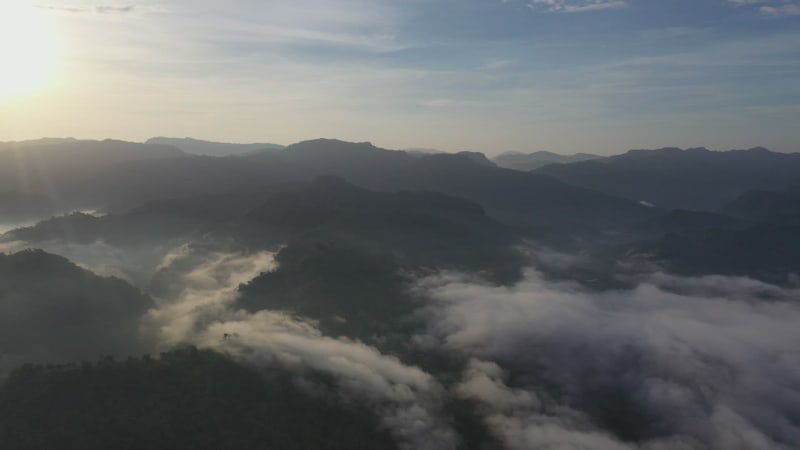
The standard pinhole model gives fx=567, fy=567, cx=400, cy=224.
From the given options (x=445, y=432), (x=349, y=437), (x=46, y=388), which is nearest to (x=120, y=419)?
(x=46, y=388)

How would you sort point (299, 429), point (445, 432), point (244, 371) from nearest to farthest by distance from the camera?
→ point (299, 429) < point (244, 371) < point (445, 432)

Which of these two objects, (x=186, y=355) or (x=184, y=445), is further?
(x=186, y=355)

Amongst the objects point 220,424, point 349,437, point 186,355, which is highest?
point 186,355

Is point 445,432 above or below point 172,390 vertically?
below

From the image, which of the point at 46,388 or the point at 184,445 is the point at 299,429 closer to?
the point at 184,445

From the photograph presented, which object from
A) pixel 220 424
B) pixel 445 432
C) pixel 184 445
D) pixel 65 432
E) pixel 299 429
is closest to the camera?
pixel 65 432

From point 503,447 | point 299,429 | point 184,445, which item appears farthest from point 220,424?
point 503,447

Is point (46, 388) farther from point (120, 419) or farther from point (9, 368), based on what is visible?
point (9, 368)
